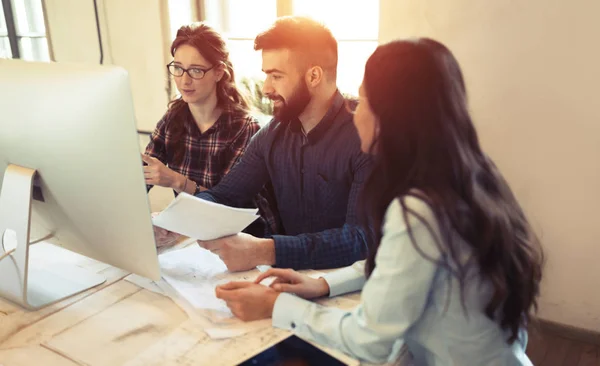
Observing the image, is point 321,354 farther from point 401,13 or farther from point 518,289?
point 401,13

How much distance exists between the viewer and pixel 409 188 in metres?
0.73

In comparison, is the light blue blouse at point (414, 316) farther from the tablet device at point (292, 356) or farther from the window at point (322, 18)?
the window at point (322, 18)

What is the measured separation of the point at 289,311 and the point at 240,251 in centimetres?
24

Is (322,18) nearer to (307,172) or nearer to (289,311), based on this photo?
(307,172)

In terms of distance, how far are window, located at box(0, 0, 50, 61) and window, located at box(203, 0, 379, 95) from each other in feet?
4.65

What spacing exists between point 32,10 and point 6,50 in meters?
0.39

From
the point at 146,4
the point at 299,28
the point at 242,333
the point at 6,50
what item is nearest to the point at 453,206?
the point at 242,333

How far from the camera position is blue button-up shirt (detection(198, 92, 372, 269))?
1.40 meters

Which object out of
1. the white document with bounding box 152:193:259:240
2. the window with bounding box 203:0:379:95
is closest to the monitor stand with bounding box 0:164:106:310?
the white document with bounding box 152:193:259:240

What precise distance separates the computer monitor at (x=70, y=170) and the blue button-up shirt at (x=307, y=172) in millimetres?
538

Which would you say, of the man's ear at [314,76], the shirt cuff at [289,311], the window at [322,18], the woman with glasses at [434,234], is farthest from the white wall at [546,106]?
the shirt cuff at [289,311]

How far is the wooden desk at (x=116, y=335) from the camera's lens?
779 mm

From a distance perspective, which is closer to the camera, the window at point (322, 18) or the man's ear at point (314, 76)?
the man's ear at point (314, 76)

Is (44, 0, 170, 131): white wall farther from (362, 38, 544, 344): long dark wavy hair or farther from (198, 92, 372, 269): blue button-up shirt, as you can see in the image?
(362, 38, 544, 344): long dark wavy hair
